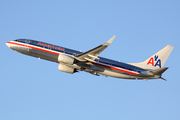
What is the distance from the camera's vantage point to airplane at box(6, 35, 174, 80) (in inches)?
2023

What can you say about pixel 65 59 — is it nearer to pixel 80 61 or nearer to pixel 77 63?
pixel 77 63

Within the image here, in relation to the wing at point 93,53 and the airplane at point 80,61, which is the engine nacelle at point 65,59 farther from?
the wing at point 93,53

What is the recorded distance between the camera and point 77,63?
52.4 metres

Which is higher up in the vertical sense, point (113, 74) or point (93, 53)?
point (93, 53)

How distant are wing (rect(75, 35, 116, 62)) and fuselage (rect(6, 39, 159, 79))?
1.37 metres

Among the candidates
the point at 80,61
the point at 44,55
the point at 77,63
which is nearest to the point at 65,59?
the point at 77,63

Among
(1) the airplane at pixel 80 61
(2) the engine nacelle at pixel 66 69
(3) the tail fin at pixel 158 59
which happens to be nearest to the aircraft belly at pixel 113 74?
(1) the airplane at pixel 80 61

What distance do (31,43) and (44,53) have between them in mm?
3846

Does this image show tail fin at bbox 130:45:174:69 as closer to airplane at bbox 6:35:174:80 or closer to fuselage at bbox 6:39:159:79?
airplane at bbox 6:35:174:80

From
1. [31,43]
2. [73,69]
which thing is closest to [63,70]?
[73,69]

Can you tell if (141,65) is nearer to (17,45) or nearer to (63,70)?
(63,70)

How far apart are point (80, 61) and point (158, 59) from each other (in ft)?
66.8

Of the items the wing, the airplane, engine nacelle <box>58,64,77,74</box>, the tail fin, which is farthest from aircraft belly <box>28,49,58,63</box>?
the tail fin

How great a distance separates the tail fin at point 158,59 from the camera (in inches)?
2354
